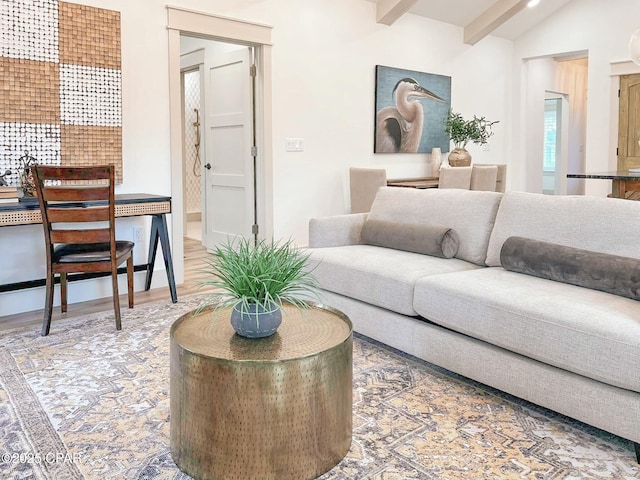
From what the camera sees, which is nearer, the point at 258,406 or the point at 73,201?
the point at 258,406

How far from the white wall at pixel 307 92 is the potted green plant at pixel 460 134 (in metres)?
0.33

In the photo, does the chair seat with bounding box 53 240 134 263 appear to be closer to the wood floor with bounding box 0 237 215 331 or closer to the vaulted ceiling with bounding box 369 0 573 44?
the wood floor with bounding box 0 237 215 331

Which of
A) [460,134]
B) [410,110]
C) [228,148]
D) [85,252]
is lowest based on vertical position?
[85,252]

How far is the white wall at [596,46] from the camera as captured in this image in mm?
6777

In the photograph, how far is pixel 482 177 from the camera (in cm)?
557

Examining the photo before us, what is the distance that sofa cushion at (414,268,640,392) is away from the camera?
6.16ft

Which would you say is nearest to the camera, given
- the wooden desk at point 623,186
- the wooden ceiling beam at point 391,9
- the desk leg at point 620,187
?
the wooden desk at point 623,186

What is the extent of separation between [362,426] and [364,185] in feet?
11.7

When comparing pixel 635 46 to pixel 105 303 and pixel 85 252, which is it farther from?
pixel 105 303

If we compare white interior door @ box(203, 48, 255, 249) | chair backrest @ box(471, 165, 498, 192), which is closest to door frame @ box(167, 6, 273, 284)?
white interior door @ box(203, 48, 255, 249)

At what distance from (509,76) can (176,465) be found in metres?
7.19

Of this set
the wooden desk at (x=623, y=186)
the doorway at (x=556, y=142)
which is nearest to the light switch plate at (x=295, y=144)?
the wooden desk at (x=623, y=186)

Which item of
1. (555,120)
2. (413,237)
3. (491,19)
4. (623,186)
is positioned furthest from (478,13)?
(413,237)

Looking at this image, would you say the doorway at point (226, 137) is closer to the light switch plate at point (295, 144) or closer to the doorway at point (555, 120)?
the light switch plate at point (295, 144)
